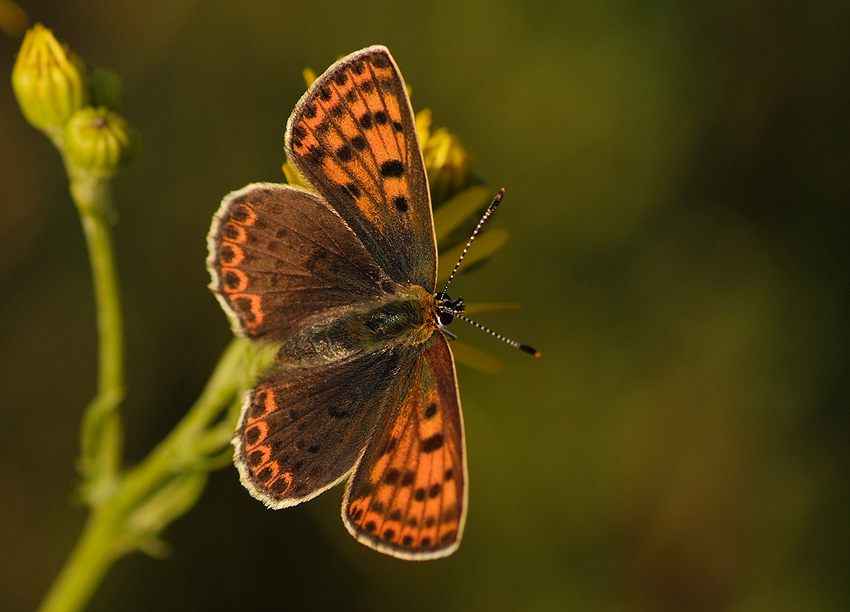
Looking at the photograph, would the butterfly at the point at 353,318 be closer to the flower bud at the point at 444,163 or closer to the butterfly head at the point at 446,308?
the butterfly head at the point at 446,308

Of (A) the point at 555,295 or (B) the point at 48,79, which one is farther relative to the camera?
(A) the point at 555,295

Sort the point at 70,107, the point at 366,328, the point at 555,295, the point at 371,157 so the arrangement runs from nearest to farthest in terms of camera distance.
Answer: the point at 371,157 → the point at 366,328 → the point at 70,107 → the point at 555,295

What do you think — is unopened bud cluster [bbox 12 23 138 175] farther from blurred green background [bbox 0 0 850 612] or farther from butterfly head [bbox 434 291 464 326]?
blurred green background [bbox 0 0 850 612]

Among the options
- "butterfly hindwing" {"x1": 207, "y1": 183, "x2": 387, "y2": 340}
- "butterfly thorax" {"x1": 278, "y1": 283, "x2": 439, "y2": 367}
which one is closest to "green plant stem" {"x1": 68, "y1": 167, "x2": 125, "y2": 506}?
"butterfly hindwing" {"x1": 207, "y1": 183, "x2": 387, "y2": 340}

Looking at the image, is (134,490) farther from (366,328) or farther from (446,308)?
(446,308)

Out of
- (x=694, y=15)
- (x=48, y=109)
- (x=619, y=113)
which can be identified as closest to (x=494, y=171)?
(x=619, y=113)

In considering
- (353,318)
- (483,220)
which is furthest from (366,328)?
(483,220)
